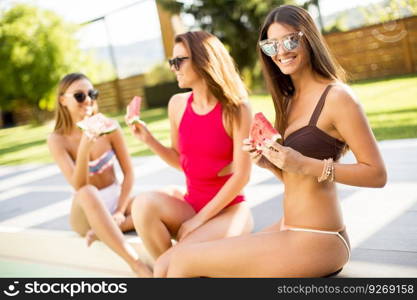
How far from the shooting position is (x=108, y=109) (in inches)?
734

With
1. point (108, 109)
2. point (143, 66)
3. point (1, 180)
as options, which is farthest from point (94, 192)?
point (108, 109)

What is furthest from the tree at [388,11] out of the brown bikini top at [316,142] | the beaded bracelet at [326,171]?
the beaded bracelet at [326,171]

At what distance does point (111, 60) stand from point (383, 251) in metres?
16.8

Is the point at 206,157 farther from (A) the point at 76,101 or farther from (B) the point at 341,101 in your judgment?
(A) the point at 76,101

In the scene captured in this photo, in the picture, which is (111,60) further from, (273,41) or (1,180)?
(273,41)

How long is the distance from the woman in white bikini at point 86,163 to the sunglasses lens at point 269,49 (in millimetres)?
1426

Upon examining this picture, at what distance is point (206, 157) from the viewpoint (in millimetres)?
2652

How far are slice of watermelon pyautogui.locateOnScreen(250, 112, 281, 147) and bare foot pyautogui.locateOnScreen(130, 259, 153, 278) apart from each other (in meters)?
1.27

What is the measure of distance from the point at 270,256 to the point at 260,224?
3.87ft

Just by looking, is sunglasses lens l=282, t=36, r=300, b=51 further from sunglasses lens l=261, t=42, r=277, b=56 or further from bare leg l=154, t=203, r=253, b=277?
bare leg l=154, t=203, r=253, b=277

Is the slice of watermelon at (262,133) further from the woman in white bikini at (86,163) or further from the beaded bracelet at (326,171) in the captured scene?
the woman in white bikini at (86,163)

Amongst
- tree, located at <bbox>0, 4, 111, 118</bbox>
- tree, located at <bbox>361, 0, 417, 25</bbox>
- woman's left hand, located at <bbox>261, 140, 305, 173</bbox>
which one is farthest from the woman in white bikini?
tree, located at <bbox>361, 0, 417, 25</bbox>

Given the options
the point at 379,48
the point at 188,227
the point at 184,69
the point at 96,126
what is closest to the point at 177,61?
the point at 184,69

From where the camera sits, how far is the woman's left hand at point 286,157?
1817mm
